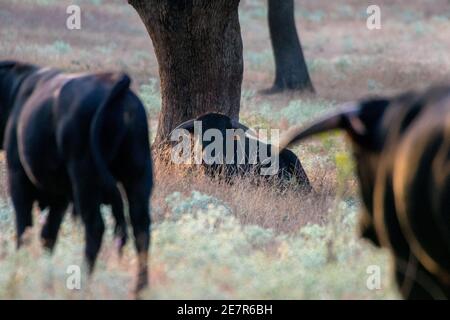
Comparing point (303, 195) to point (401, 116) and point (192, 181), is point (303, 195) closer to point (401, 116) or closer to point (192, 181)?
point (192, 181)

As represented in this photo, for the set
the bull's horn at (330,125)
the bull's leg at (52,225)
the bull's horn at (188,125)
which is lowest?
the bull's leg at (52,225)

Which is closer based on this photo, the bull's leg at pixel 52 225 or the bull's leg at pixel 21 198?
the bull's leg at pixel 21 198

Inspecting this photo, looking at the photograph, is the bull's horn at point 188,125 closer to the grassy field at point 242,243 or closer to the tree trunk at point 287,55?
the grassy field at point 242,243

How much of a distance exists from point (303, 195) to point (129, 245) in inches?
119

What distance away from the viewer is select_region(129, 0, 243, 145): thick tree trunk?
1181cm

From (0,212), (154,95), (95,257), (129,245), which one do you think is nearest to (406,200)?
(95,257)

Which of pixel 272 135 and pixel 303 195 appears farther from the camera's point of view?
pixel 272 135

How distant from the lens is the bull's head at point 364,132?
525cm

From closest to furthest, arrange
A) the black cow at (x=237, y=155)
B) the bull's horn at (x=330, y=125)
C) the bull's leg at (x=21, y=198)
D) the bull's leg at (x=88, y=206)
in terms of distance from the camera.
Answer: the bull's horn at (x=330, y=125) → the bull's leg at (x=88, y=206) → the bull's leg at (x=21, y=198) → the black cow at (x=237, y=155)

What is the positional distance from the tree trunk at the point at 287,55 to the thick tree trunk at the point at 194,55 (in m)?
11.4

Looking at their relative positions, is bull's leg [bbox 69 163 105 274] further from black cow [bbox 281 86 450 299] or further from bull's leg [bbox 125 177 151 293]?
black cow [bbox 281 86 450 299]

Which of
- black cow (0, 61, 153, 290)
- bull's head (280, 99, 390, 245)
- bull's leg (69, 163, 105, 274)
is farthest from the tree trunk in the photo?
bull's head (280, 99, 390, 245)

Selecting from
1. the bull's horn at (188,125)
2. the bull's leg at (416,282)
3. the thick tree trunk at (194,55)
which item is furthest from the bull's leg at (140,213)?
the thick tree trunk at (194,55)
